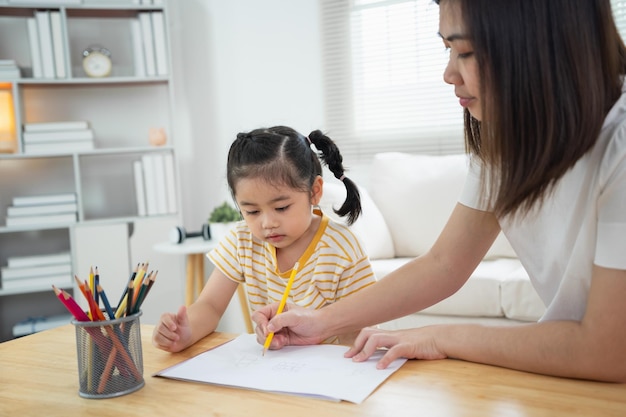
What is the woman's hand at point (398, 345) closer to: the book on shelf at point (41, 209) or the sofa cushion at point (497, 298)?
the sofa cushion at point (497, 298)

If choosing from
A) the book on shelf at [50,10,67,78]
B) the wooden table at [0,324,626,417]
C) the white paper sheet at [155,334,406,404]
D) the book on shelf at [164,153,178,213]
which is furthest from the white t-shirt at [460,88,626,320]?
the book on shelf at [50,10,67,78]

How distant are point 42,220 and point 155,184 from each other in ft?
1.96

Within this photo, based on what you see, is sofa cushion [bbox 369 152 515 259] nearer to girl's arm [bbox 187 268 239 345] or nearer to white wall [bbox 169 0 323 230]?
white wall [bbox 169 0 323 230]

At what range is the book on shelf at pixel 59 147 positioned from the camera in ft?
10.5

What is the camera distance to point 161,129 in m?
3.46

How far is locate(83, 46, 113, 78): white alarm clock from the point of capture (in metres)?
3.35

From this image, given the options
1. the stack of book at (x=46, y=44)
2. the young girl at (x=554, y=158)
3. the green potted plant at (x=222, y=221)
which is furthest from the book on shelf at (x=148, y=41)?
the young girl at (x=554, y=158)

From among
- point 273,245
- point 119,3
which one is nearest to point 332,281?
point 273,245

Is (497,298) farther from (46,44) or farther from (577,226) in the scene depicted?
(46,44)

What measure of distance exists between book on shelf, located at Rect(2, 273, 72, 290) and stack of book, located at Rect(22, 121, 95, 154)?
0.65 metres

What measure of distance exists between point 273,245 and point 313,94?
2.26 meters

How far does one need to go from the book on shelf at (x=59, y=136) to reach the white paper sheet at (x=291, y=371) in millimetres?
2548

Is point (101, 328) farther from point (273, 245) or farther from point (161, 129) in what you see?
point (161, 129)

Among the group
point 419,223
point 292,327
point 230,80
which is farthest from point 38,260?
point 292,327
